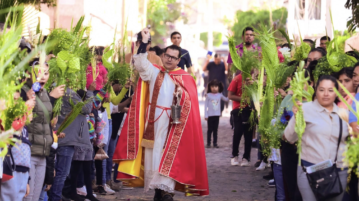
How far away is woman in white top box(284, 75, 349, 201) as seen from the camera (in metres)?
5.72

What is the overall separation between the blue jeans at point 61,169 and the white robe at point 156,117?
129 cm

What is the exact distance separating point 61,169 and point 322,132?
3.12m

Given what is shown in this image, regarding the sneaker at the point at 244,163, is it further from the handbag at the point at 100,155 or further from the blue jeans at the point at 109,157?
the handbag at the point at 100,155

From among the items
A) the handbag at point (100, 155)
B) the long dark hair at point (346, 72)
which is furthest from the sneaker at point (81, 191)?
the long dark hair at point (346, 72)

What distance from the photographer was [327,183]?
559cm

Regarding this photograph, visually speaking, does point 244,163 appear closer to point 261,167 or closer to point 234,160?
point 234,160

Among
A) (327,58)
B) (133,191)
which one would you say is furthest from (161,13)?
(327,58)

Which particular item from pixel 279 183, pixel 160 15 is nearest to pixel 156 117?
pixel 279 183

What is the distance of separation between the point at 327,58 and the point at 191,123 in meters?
2.26

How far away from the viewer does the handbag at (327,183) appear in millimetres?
5582

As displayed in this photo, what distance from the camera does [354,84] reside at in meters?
6.42

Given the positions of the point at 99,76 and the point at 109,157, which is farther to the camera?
the point at 109,157

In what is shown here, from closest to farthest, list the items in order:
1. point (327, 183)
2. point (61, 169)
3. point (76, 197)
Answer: point (327, 183) < point (61, 169) < point (76, 197)

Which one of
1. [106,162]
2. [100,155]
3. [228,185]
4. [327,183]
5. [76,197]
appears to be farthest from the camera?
[228,185]
